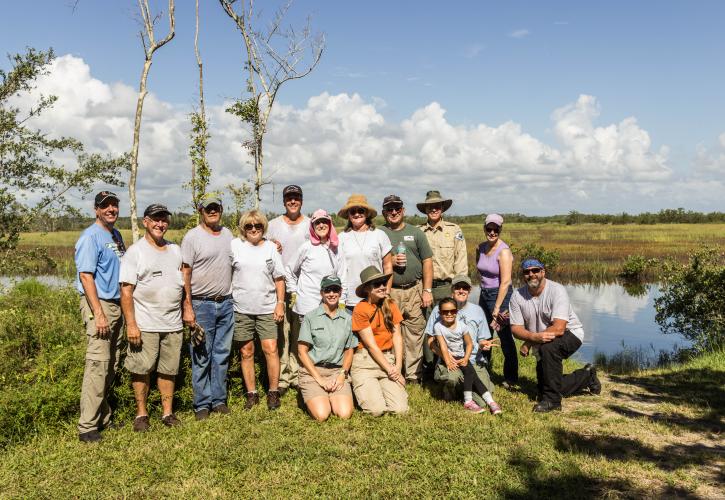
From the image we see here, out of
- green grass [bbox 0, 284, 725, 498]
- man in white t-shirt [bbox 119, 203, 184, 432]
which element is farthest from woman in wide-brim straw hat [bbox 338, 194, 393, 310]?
man in white t-shirt [bbox 119, 203, 184, 432]

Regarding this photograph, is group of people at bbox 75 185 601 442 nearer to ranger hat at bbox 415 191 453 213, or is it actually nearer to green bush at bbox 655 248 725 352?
ranger hat at bbox 415 191 453 213

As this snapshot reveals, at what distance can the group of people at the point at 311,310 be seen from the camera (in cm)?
514

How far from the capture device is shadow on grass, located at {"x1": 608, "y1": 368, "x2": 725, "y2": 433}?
5.57 m

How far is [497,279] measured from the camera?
6676mm

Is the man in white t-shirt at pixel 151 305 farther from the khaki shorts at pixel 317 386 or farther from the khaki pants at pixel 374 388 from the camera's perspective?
the khaki pants at pixel 374 388

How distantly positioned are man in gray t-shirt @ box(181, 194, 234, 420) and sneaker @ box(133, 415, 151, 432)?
539mm

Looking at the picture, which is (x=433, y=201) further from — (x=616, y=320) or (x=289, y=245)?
(x=616, y=320)

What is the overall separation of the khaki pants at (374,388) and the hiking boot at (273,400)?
90 cm

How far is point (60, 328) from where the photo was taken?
8695 millimetres

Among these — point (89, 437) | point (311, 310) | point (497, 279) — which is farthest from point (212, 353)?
point (497, 279)

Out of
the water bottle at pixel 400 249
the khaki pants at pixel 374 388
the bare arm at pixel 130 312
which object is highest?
the water bottle at pixel 400 249

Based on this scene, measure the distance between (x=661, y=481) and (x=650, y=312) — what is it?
60.2ft

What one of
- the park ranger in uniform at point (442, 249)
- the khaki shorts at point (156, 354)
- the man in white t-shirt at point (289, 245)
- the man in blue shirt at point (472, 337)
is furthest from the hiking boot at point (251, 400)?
the park ranger in uniform at point (442, 249)

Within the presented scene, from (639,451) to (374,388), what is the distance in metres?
2.71
